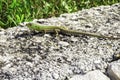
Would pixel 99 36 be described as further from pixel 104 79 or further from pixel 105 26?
pixel 104 79

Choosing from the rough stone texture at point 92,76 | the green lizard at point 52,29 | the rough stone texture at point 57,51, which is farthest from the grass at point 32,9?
the rough stone texture at point 92,76

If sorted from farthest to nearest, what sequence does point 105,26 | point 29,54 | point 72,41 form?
point 105,26, point 72,41, point 29,54

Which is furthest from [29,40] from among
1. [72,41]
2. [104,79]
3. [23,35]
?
[104,79]

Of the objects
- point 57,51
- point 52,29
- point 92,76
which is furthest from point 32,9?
point 92,76

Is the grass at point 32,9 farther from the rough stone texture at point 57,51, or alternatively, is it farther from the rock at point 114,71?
the rock at point 114,71

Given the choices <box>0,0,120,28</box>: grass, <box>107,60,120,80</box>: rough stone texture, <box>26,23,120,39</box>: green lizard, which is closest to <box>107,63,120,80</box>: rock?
<box>107,60,120,80</box>: rough stone texture

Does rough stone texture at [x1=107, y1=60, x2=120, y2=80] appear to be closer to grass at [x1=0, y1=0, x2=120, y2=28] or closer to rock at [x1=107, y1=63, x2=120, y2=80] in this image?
rock at [x1=107, y1=63, x2=120, y2=80]
